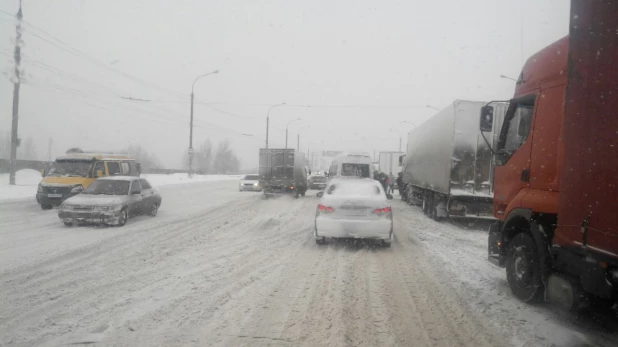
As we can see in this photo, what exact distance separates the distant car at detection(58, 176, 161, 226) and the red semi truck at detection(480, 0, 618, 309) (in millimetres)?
9481

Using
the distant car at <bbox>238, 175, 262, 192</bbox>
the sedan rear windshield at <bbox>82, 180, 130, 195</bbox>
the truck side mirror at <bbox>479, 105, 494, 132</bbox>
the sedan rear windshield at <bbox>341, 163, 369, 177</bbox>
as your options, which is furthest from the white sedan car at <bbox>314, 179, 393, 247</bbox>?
the distant car at <bbox>238, 175, 262, 192</bbox>

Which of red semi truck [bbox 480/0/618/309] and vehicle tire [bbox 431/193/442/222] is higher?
red semi truck [bbox 480/0/618/309]

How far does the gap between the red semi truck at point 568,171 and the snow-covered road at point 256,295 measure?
0.61 metres

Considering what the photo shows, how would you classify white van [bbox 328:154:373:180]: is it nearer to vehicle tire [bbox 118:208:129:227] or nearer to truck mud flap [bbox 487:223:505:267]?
vehicle tire [bbox 118:208:129:227]

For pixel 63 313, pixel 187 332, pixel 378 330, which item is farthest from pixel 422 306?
pixel 63 313

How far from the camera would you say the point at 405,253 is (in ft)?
29.0

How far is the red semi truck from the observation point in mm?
3691

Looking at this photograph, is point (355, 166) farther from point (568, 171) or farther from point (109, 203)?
point (568, 171)

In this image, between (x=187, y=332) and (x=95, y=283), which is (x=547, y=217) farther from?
(x=95, y=283)

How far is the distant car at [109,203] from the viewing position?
11.2 m

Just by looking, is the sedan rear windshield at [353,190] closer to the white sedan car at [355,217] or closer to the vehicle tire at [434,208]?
the white sedan car at [355,217]

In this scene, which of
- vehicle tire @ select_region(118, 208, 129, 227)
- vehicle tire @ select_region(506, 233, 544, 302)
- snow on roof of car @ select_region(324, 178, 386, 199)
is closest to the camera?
vehicle tire @ select_region(506, 233, 544, 302)

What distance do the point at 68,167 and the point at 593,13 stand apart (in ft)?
53.8

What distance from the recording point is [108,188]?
490 inches
